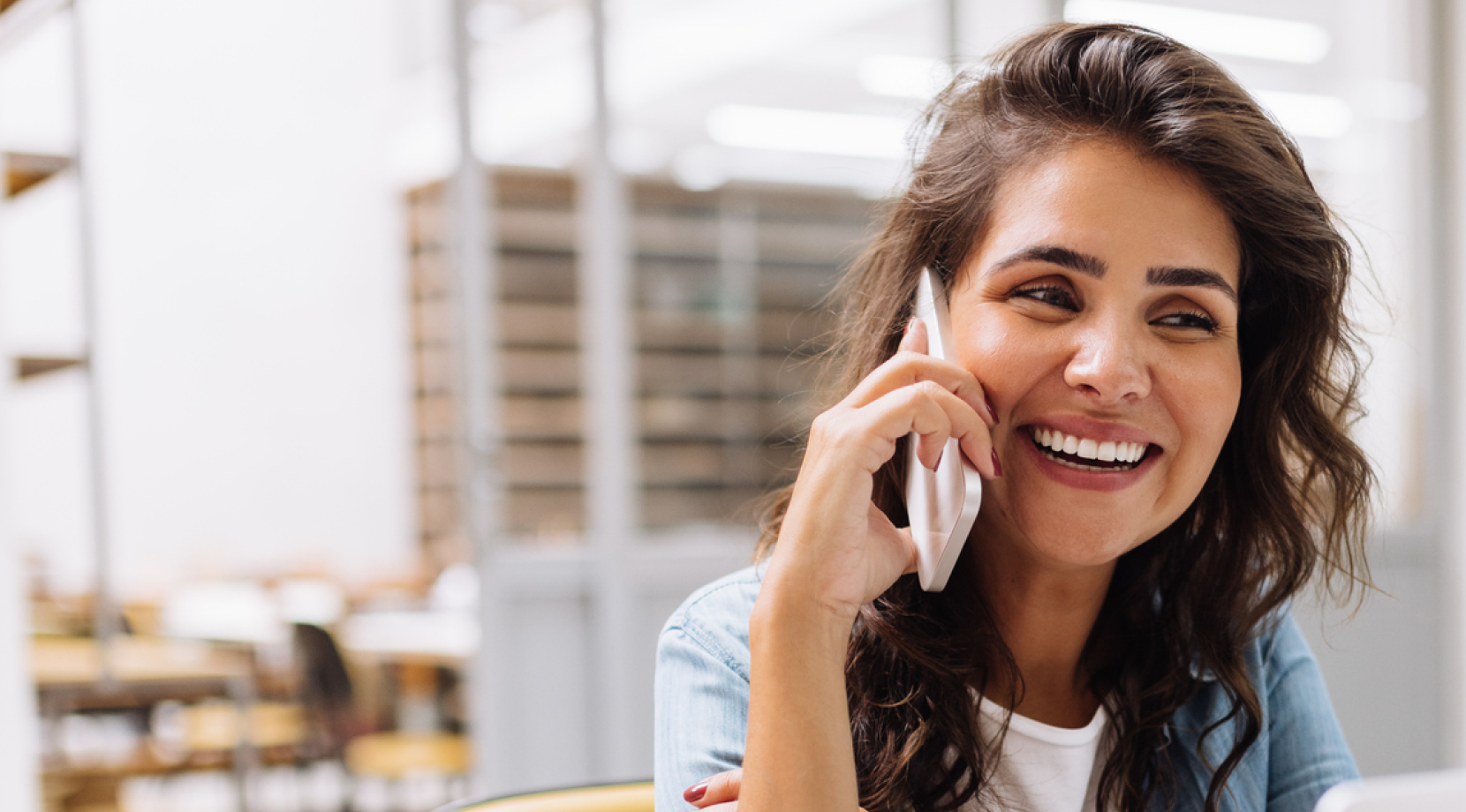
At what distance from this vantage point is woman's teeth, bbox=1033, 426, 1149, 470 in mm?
1019

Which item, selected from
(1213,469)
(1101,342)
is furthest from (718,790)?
(1213,469)

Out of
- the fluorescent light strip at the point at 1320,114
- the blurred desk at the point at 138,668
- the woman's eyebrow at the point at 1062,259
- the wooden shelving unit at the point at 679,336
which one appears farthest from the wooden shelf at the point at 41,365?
the fluorescent light strip at the point at 1320,114

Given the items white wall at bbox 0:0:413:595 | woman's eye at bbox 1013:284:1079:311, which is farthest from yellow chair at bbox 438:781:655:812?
white wall at bbox 0:0:413:595

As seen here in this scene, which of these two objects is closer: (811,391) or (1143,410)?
(1143,410)

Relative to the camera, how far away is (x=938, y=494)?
1.01 meters

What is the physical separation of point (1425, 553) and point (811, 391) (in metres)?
2.98

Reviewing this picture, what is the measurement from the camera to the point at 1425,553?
11.9 ft

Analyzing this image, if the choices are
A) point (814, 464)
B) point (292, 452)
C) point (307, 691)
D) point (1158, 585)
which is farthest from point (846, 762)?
point (292, 452)

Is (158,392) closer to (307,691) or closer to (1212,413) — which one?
(307,691)

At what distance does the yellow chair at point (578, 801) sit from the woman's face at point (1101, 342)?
0.42 metres

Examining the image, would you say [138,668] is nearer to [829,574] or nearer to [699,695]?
[699,695]

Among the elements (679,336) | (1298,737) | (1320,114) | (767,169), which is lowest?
(1298,737)

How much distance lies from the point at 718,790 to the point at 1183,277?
546mm

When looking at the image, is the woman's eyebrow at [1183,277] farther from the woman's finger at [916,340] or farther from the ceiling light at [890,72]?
the ceiling light at [890,72]
